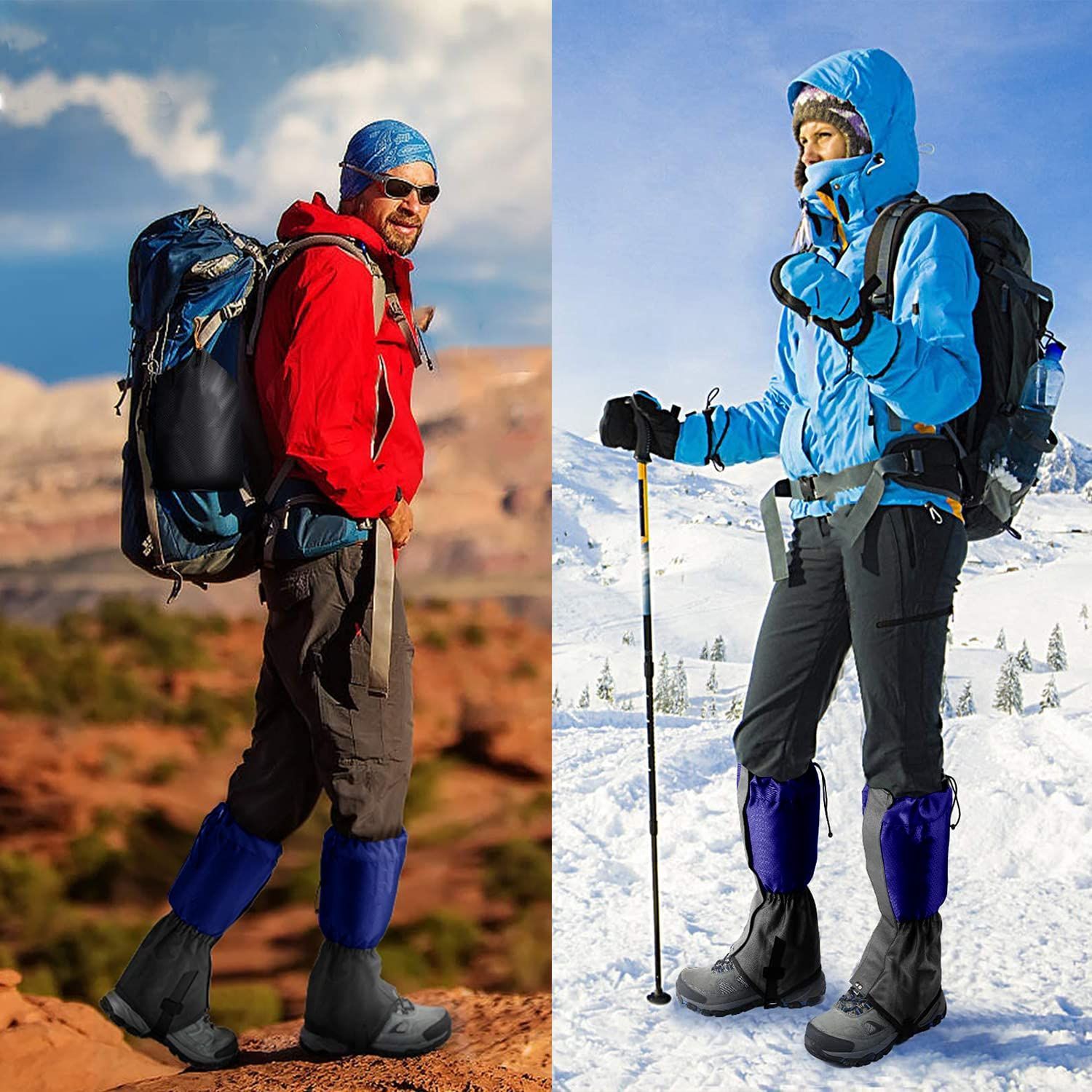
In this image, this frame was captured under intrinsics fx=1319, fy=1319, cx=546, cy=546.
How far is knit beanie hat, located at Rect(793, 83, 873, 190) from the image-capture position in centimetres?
260

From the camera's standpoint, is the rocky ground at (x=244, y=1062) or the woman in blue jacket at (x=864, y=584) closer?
the woman in blue jacket at (x=864, y=584)

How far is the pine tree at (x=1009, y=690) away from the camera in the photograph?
10.6ft

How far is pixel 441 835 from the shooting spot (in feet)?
9.92

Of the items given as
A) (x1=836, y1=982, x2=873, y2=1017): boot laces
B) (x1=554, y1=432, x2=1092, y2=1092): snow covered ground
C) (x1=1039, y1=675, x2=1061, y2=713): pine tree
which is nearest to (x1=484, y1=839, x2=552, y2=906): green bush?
(x1=554, y1=432, x2=1092, y2=1092): snow covered ground

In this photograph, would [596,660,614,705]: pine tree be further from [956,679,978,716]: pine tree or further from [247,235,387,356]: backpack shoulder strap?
[247,235,387,356]: backpack shoulder strap

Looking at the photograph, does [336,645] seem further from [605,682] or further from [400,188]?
[605,682]

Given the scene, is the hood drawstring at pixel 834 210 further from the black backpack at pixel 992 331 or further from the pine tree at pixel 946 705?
the pine tree at pixel 946 705

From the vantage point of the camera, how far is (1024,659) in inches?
127

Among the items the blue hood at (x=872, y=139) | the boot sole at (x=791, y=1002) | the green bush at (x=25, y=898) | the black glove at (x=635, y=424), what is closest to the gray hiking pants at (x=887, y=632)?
the black glove at (x=635, y=424)

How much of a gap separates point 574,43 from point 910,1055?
2410 mm

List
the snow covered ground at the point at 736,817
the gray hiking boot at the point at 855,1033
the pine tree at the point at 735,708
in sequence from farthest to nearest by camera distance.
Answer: the pine tree at the point at 735,708 → the snow covered ground at the point at 736,817 → the gray hiking boot at the point at 855,1033

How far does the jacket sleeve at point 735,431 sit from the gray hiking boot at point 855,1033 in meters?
1.14

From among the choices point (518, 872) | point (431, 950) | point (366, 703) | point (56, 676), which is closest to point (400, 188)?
point (366, 703)

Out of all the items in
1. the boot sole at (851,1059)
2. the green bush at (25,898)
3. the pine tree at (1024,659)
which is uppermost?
the pine tree at (1024,659)
